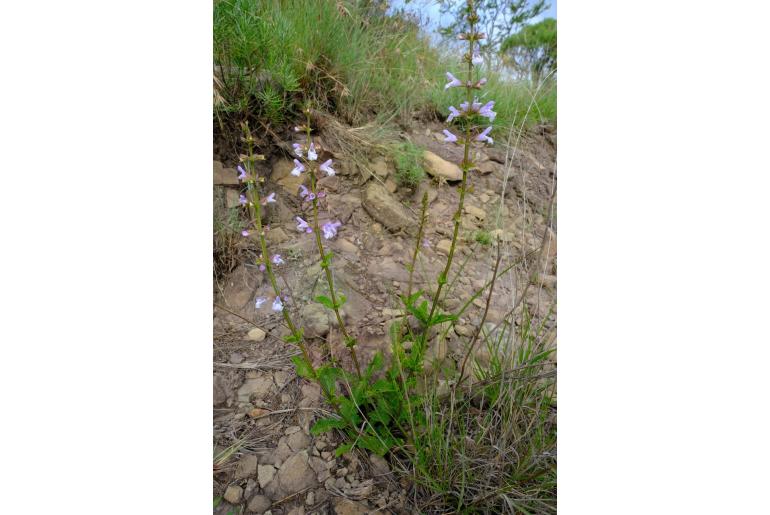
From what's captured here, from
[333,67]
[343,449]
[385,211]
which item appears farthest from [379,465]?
[333,67]

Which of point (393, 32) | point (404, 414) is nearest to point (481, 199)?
point (393, 32)

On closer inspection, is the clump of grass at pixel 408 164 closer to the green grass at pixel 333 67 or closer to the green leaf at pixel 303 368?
the green grass at pixel 333 67

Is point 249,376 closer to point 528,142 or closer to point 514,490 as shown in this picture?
point 514,490


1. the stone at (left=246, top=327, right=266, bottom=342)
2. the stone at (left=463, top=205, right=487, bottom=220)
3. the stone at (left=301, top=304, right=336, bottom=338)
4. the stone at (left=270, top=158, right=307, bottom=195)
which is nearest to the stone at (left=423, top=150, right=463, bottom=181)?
the stone at (left=463, top=205, right=487, bottom=220)

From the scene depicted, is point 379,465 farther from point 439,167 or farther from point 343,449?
point 439,167

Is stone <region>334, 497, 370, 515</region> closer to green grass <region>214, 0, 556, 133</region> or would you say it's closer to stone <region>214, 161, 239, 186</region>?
stone <region>214, 161, 239, 186</region>

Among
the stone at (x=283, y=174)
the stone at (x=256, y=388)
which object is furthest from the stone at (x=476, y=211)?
the stone at (x=256, y=388)
